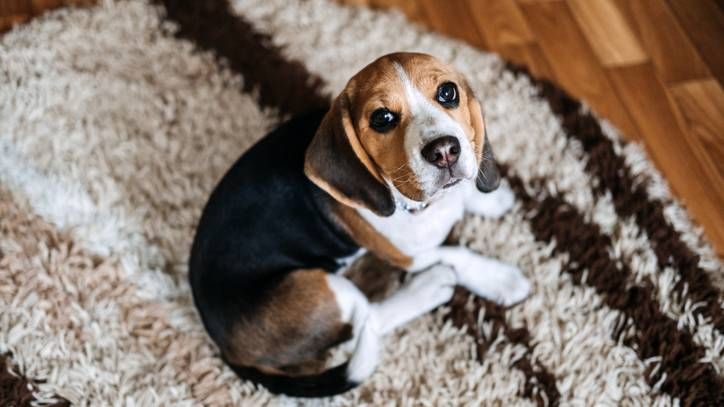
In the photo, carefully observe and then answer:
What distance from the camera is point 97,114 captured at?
3008mm

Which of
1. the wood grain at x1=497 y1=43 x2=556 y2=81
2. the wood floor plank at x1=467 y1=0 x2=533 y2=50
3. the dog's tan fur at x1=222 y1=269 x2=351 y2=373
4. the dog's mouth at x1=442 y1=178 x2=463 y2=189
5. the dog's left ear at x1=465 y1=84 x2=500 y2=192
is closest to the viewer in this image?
the dog's mouth at x1=442 y1=178 x2=463 y2=189

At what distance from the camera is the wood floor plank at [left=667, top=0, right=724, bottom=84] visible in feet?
9.77

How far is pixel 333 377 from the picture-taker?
7.19ft

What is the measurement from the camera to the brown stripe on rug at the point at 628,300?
2229mm

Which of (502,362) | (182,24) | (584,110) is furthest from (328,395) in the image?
(182,24)

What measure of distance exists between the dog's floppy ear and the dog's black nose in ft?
0.69

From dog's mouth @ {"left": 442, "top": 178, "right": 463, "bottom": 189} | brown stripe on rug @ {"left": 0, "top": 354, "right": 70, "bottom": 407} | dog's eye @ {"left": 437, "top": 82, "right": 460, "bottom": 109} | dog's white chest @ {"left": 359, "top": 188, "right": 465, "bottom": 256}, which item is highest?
dog's eye @ {"left": 437, "top": 82, "right": 460, "bottom": 109}

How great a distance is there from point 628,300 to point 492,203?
1.94ft

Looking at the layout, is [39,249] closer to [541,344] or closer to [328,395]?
[328,395]

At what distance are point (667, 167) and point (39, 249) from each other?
2.45m

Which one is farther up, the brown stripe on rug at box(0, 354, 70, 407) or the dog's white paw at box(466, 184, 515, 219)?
the dog's white paw at box(466, 184, 515, 219)

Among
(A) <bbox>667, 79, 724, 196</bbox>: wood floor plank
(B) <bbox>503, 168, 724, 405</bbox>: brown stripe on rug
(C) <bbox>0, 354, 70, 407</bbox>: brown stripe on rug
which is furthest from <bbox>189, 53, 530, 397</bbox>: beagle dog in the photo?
(A) <bbox>667, 79, 724, 196</bbox>: wood floor plank

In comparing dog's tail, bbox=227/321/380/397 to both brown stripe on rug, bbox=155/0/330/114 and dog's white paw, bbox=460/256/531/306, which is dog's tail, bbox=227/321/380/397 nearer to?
dog's white paw, bbox=460/256/531/306

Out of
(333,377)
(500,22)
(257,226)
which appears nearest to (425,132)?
(257,226)
